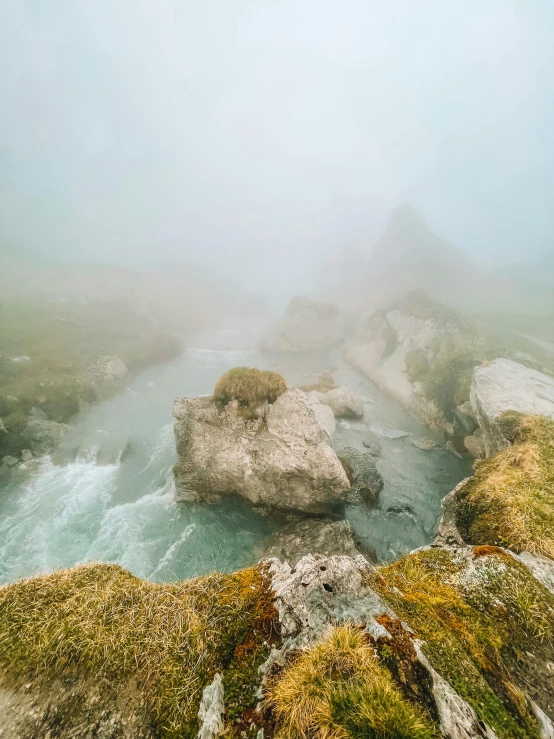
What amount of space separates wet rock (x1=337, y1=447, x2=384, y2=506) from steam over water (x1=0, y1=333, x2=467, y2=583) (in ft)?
2.12

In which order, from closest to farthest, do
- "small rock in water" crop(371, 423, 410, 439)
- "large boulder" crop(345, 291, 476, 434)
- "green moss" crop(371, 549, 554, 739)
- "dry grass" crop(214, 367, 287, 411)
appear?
"green moss" crop(371, 549, 554, 739), "dry grass" crop(214, 367, 287, 411), "small rock in water" crop(371, 423, 410, 439), "large boulder" crop(345, 291, 476, 434)

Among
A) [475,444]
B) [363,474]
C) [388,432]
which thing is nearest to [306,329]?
[388,432]

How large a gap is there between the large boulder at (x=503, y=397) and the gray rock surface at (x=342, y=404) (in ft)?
30.7

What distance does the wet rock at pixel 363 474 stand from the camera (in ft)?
53.6

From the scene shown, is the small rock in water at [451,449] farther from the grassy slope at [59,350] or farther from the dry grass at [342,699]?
the grassy slope at [59,350]

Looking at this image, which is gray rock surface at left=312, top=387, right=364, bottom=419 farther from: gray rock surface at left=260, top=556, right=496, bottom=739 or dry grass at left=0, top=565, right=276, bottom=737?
dry grass at left=0, top=565, right=276, bottom=737

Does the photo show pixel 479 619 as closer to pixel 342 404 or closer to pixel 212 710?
Answer: pixel 212 710

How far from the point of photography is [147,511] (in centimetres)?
1558

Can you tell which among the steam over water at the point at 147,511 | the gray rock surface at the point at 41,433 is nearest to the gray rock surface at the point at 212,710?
the steam over water at the point at 147,511

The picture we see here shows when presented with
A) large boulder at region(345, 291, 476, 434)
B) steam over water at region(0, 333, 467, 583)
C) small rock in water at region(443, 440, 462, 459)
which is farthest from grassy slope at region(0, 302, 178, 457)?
large boulder at region(345, 291, 476, 434)

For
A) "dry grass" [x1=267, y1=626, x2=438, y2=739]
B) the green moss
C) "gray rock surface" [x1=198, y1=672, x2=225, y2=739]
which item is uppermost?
"dry grass" [x1=267, y1=626, x2=438, y2=739]

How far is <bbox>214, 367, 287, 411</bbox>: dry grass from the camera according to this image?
1573 centimetres

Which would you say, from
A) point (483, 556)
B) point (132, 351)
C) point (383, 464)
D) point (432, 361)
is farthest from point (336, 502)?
point (132, 351)

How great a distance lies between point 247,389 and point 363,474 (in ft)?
30.6
